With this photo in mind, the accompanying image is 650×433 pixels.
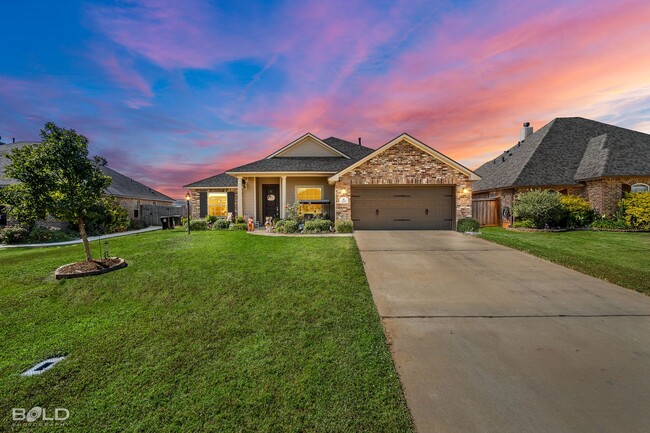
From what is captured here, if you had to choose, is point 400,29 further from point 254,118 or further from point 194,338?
point 194,338

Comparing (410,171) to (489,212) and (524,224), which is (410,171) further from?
(489,212)

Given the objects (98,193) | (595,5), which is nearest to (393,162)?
(595,5)

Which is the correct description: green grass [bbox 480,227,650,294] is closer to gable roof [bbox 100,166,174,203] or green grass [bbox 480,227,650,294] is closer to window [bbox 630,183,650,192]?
window [bbox 630,183,650,192]

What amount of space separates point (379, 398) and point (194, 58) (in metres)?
15.0

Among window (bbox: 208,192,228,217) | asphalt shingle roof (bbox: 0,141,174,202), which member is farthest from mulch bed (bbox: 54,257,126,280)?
asphalt shingle roof (bbox: 0,141,174,202)

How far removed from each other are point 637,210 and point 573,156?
5.93 metres

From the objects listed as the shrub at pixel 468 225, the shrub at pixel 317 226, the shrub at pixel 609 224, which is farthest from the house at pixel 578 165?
the shrub at pixel 317 226

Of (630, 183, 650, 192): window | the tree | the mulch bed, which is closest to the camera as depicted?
the tree

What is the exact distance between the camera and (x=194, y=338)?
3686 millimetres

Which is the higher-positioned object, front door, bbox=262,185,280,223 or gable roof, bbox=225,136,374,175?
gable roof, bbox=225,136,374,175

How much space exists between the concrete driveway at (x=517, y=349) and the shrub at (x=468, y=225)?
6.46m

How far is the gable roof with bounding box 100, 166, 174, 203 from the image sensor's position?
1934cm

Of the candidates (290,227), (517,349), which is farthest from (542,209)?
(517,349)

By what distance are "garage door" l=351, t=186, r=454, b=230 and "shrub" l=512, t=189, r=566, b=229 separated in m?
4.69
